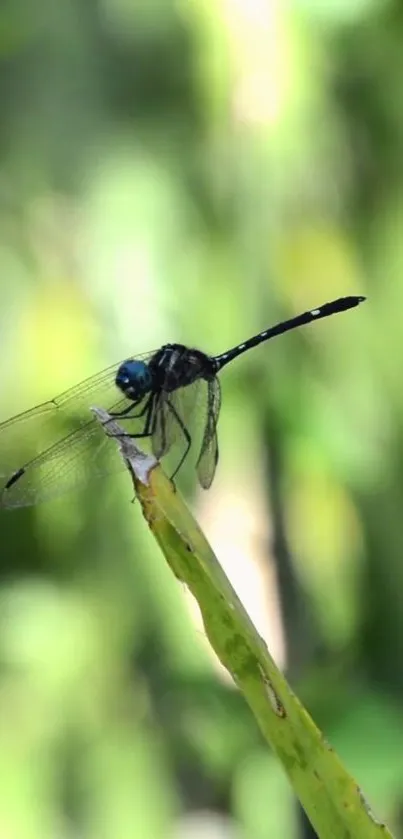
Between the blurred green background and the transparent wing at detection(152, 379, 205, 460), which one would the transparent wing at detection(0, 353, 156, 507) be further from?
the blurred green background

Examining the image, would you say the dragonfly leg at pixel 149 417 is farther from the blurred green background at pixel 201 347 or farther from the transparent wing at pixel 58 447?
the blurred green background at pixel 201 347

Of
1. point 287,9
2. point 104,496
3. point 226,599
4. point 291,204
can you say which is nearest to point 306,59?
point 287,9

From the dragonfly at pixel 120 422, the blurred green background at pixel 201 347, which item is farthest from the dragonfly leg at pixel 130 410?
the blurred green background at pixel 201 347

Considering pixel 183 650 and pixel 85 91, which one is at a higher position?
pixel 85 91

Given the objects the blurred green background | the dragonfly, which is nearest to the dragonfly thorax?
the dragonfly

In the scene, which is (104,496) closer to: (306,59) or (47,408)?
(47,408)
